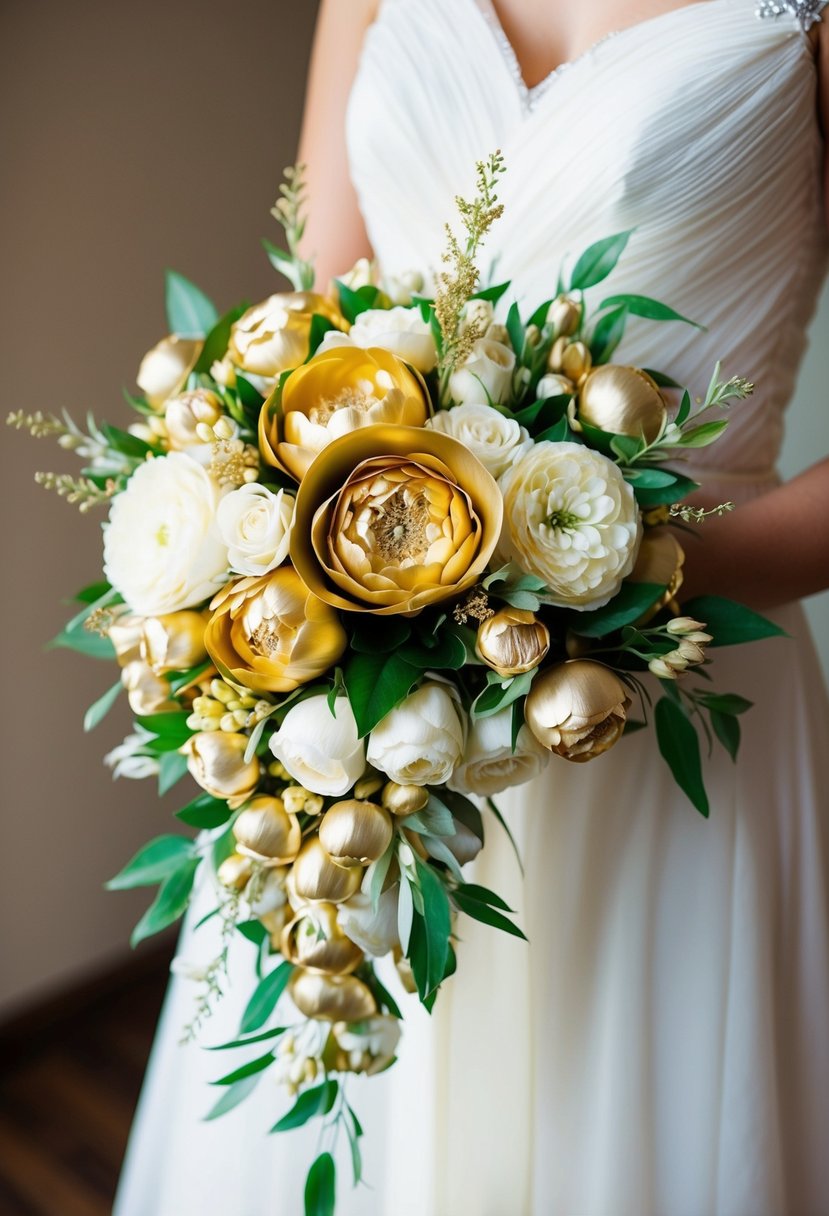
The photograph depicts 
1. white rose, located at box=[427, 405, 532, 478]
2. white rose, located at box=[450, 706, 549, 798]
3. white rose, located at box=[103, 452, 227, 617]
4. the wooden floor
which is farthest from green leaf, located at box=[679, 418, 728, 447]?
the wooden floor

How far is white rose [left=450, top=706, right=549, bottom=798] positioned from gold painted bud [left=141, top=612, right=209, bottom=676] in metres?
0.20

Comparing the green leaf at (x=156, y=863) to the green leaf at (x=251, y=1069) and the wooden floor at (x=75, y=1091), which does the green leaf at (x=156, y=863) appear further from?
the wooden floor at (x=75, y=1091)

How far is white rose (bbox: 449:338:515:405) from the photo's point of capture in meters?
0.64

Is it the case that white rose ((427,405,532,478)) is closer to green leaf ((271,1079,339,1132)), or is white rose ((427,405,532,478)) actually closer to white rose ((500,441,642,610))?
white rose ((500,441,642,610))

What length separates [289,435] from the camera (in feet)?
2.03

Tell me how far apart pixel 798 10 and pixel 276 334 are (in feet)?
2.00

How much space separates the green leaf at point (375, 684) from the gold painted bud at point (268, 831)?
0.41 ft

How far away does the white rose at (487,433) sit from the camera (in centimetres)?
60

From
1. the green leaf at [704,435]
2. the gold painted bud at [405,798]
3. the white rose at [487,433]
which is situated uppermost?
the green leaf at [704,435]

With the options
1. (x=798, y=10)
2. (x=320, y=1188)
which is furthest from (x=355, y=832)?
(x=798, y=10)

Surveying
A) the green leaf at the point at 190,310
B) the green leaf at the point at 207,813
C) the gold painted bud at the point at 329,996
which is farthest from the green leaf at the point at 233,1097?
the green leaf at the point at 190,310

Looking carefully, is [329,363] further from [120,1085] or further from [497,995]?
[120,1085]

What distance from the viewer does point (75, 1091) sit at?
68.5 inches

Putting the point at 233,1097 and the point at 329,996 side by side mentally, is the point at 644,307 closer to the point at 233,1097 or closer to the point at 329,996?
the point at 329,996
